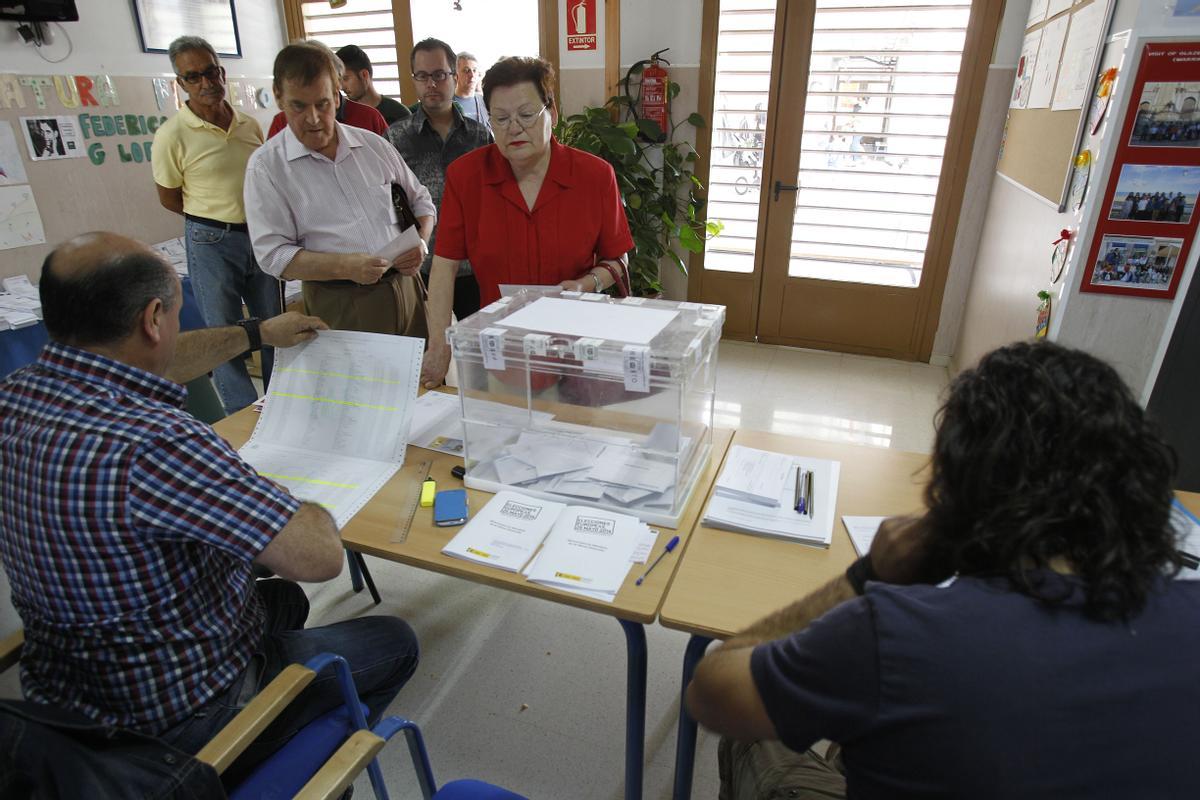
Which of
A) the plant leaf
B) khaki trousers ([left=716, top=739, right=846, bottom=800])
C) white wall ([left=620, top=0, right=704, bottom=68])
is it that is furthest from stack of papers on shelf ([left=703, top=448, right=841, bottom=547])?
white wall ([left=620, top=0, right=704, bottom=68])

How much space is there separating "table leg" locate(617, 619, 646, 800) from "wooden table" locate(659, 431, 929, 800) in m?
0.08

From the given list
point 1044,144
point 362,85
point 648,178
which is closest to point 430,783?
point 1044,144

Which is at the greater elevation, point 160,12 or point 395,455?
point 160,12

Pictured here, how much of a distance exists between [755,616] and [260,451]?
3.88 ft

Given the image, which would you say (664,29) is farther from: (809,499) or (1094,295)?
(809,499)

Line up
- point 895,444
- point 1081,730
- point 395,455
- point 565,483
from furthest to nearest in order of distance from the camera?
1. point 895,444
2. point 395,455
3. point 565,483
4. point 1081,730

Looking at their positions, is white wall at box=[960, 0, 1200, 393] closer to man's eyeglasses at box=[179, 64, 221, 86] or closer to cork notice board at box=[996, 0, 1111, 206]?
cork notice board at box=[996, 0, 1111, 206]

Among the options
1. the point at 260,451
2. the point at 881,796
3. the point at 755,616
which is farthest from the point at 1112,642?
the point at 260,451

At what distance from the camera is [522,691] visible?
1.88m

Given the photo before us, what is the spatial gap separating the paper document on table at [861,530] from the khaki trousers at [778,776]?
1.20ft

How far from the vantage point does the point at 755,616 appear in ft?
3.65

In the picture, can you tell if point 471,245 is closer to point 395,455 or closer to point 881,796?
point 395,455

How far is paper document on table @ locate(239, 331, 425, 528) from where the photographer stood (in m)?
1.53

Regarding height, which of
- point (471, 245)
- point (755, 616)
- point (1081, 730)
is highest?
point (471, 245)
